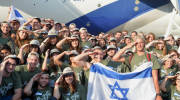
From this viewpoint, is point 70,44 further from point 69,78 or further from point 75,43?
point 69,78

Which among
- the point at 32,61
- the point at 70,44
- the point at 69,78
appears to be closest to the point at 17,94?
→ the point at 32,61

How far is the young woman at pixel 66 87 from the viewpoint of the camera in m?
5.92

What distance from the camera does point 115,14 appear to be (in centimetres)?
1465

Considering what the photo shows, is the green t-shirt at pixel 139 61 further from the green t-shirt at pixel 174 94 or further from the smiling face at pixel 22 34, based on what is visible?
the smiling face at pixel 22 34

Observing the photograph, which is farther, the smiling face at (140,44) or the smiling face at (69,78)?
the smiling face at (140,44)

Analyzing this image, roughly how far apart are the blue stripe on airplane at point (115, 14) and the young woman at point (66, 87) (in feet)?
29.7

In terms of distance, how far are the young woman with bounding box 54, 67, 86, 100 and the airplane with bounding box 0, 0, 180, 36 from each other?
29.7 feet

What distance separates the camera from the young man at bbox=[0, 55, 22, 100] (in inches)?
221

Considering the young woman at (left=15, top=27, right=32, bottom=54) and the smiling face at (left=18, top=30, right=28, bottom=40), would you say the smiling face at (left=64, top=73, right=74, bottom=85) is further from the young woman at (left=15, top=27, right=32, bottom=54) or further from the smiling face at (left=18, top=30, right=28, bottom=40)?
the smiling face at (left=18, top=30, right=28, bottom=40)

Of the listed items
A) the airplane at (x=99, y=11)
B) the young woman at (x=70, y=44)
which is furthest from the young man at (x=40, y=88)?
the airplane at (x=99, y=11)

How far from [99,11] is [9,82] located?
9.67m

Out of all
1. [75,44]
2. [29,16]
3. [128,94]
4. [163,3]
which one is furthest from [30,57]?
[163,3]

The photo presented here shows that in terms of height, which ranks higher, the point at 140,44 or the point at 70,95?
the point at 140,44

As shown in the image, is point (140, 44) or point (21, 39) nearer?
point (140, 44)
